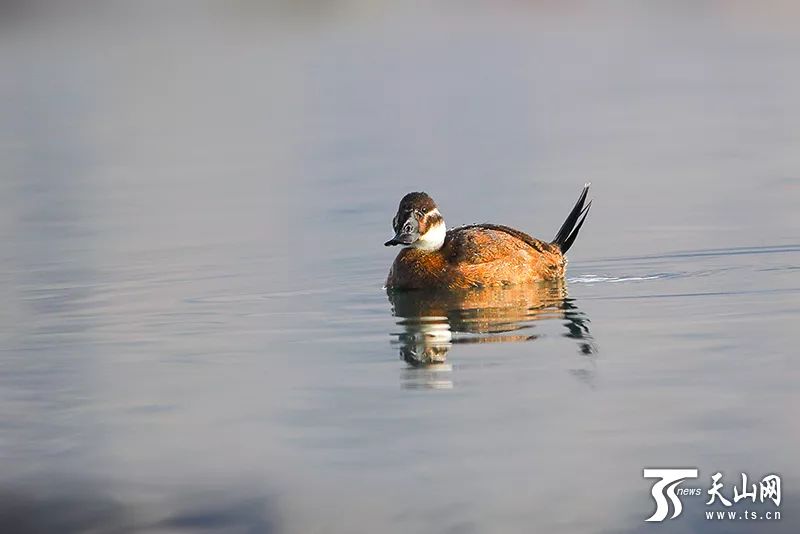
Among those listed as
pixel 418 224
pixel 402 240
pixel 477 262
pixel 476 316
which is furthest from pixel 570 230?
pixel 476 316

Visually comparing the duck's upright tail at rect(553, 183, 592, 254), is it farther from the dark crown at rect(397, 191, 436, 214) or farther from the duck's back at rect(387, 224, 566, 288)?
the dark crown at rect(397, 191, 436, 214)

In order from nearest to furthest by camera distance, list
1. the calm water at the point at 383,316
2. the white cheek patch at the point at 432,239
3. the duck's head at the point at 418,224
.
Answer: the calm water at the point at 383,316 → the duck's head at the point at 418,224 → the white cheek patch at the point at 432,239

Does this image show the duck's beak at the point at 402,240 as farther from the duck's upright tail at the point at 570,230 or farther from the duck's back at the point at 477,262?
the duck's upright tail at the point at 570,230

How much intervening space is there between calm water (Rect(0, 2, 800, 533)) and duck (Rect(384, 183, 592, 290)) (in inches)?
9.0

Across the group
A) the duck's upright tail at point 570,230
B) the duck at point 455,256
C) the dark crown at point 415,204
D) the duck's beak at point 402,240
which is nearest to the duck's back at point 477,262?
the duck at point 455,256

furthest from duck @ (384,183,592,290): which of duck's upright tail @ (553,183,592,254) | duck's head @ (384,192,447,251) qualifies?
duck's upright tail @ (553,183,592,254)

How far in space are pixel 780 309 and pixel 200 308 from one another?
4041 millimetres

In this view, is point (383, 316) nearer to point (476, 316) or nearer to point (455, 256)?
point (476, 316)

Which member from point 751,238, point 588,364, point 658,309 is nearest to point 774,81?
point 751,238

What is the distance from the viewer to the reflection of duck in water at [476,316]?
36.1 feet

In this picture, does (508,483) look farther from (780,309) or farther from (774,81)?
(774,81)

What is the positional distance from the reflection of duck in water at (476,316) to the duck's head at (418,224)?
423mm

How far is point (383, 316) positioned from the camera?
12.2 metres

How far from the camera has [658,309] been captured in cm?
1191
